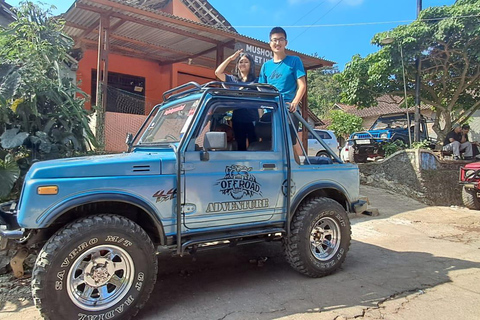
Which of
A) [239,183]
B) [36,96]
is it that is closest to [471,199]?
[239,183]

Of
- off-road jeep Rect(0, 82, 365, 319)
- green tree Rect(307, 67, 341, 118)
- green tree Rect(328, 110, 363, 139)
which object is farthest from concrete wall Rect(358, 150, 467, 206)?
green tree Rect(307, 67, 341, 118)

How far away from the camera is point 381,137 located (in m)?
15.1

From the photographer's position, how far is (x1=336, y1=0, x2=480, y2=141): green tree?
1176 centimetres

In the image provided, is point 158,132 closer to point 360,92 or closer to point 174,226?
point 174,226

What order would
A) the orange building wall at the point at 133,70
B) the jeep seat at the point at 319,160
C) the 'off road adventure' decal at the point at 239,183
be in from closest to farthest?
the 'off road adventure' decal at the point at 239,183 → the jeep seat at the point at 319,160 → the orange building wall at the point at 133,70

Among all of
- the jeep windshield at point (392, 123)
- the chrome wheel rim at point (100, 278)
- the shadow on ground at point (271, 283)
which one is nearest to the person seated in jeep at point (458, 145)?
the jeep windshield at point (392, 123)

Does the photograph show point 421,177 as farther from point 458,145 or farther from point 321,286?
point 321,286

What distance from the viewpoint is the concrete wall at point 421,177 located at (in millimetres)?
10336

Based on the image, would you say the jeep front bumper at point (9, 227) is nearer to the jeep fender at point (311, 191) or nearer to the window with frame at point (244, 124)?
Answer: the window with frame at point (244, 124)

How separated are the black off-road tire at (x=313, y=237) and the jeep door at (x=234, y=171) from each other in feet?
1.07

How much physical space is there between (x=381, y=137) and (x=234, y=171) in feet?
43.4

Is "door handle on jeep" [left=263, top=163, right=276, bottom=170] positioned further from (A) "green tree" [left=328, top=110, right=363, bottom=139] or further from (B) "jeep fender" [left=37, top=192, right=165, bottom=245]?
(A) "green tree" [left=328, top=110, right=363, bottom=139]

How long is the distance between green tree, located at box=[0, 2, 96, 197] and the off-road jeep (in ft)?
5.77

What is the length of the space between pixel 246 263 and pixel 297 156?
5.29 ft
